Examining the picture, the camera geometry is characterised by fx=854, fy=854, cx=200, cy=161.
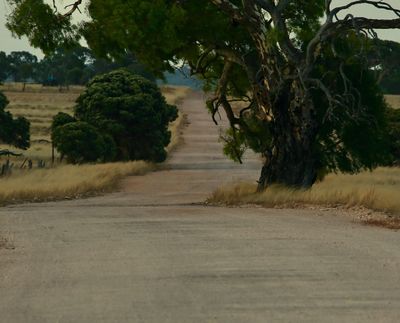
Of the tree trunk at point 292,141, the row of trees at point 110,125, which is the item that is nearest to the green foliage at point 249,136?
the tree trunk at point 292,141

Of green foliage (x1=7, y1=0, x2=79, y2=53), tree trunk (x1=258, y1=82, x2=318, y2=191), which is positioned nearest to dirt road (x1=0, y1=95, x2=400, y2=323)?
tree trunk (x1=258, y1=82, x2=318, y2=191)

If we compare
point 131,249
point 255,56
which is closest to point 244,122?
point 255,56

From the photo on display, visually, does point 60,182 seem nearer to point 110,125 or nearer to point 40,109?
point 110,125

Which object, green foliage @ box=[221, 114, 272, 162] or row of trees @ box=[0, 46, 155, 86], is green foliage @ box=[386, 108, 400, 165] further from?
row of trees @ box=[0, 46, 155, 86]

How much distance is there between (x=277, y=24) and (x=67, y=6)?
5.60m

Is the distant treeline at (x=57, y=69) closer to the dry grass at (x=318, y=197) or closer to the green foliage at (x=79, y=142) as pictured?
the green foliage at (x=79, y=142)

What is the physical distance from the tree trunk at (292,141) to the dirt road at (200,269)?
4276mm

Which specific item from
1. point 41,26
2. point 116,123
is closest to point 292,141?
point 41,26

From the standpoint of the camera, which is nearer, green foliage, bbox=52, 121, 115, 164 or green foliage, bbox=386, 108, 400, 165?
green foliage, bbox=386, 108, 400, 165

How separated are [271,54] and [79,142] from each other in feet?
73.0

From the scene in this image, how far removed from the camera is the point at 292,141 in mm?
21297

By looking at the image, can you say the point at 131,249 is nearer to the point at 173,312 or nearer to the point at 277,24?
the point at 173,312

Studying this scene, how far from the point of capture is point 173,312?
7285 millimetres

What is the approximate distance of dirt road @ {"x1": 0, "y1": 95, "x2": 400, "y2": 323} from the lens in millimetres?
7379
